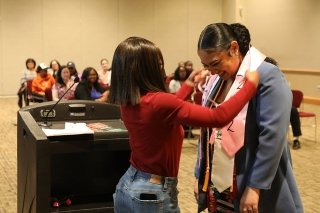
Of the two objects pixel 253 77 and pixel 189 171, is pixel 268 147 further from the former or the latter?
pixel 189 171

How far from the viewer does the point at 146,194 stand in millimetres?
1936

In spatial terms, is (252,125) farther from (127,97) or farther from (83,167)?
(83,167)

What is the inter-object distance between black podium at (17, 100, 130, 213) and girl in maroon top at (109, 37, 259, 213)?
1.57 ft

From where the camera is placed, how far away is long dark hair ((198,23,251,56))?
1.79 m

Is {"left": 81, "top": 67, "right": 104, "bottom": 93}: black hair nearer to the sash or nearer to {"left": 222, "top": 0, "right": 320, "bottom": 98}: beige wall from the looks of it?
the sash

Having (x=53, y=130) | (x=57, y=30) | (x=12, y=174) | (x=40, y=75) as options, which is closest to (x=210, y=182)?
(x=53, y=130)

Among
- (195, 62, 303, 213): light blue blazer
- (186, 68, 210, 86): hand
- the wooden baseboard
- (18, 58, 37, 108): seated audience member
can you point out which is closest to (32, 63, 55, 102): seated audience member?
(18, 58, 37, 108): seated audience member

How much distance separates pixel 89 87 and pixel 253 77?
597 cm

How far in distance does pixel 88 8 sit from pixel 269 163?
13481 millimetres

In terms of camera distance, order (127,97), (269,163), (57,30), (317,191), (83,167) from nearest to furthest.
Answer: (269,163)
(127,97)
(83,167)
(317,191)
(57,30)

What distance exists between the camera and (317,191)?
496cm

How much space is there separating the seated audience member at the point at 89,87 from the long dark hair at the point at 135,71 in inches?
214

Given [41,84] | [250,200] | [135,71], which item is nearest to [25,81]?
[41,84]

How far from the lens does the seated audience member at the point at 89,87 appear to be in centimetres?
735
